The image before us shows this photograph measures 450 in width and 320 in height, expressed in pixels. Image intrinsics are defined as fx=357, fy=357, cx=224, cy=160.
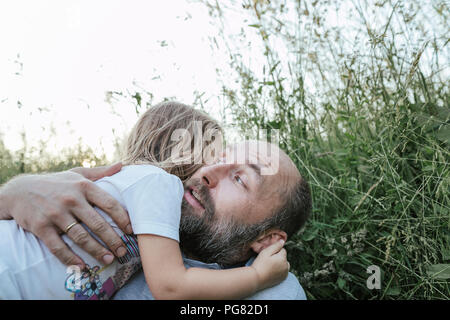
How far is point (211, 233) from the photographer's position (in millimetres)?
1666

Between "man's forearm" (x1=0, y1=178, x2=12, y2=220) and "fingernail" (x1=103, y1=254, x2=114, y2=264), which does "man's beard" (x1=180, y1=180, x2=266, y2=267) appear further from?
"man's forearm" (x1=0, y1=178, x2=12, y2=220)

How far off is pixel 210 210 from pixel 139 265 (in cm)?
42

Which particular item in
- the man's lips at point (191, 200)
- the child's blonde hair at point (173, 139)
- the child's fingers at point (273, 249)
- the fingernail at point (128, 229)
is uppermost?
the child's blonde hair at point (173, 139)

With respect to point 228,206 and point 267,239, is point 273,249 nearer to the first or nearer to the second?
point 267,239

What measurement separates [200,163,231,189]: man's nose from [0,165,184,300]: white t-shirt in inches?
6.2

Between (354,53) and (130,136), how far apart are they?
156cm

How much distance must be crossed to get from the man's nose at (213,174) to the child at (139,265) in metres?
0.17

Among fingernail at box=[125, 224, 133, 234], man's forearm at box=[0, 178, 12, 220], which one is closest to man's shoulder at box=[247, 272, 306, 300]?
fingernail at box=[125, 224, 133, 234]

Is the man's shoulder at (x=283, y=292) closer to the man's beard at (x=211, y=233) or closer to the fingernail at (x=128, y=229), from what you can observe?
the man's beard at (x=211, y=233)

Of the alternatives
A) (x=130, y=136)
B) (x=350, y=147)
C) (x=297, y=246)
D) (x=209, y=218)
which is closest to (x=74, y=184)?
(x=209, y=218)

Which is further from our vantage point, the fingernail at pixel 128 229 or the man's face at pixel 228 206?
the man's face at pixel 228 206

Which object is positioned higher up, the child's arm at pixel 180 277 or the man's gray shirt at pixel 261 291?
the child's arm at pixel 180 277

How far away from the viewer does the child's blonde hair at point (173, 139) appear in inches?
80.4

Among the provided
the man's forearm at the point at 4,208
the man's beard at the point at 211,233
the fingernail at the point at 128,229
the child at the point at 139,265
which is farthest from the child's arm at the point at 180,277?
the man's forearm at the point at 4,208
